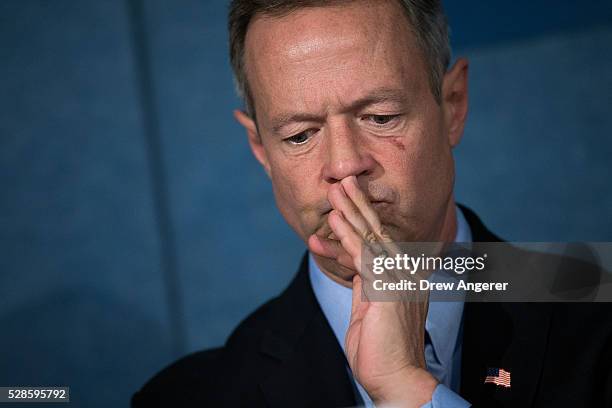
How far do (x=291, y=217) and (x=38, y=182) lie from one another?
1024 millimetres

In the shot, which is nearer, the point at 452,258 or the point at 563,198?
the point at 452,258

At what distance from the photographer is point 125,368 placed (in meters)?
2.59

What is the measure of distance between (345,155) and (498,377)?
1.75 ft

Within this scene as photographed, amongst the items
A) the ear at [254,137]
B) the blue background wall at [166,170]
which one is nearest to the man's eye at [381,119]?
the ear at [254,137]

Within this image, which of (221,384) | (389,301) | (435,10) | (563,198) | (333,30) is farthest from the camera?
(563,198)

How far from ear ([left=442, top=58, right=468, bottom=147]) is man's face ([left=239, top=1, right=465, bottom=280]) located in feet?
0.26

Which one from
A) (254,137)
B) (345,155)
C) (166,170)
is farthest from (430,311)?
(166,170)

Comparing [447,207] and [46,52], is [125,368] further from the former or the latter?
[447,207]

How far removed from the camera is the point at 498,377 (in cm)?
175

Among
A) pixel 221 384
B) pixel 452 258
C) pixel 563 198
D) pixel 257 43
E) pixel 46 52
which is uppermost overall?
pixel 46 52

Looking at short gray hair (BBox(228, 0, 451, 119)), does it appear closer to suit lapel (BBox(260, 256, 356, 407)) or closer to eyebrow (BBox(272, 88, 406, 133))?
eyebrow (BBox(272, 88, 406, 133))

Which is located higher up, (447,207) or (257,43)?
(257,43)

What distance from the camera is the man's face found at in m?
1.71

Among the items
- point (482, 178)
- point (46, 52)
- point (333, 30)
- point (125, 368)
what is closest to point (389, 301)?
point (333, 30)
